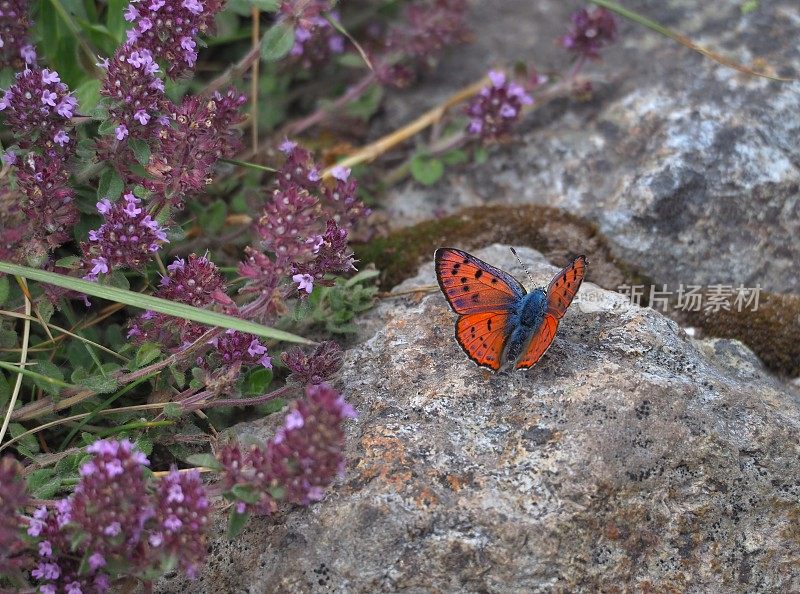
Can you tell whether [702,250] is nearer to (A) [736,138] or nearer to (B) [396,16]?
(A) [736,138]

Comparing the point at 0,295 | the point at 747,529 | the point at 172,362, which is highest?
the point at 0,295

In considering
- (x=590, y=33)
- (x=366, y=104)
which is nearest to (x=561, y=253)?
(x=590, y=33)

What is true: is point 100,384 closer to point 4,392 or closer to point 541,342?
point 4,392

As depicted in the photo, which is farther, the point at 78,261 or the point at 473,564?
the point at 78,261

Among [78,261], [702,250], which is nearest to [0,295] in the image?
[78,261]

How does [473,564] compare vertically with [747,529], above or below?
above
